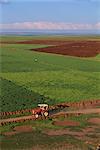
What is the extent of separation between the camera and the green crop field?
1077 inches

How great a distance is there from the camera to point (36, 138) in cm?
1900

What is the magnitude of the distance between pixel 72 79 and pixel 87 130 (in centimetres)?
1560

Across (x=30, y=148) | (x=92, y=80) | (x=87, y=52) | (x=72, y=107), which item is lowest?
(x=30, y=148)

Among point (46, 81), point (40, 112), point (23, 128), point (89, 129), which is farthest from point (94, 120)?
point (46, 81)

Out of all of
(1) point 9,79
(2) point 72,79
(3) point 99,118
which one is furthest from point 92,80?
(3) point 99,118

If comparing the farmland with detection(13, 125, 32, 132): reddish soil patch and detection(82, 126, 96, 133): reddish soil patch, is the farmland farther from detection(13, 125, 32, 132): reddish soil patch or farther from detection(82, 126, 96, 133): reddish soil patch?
detection(82, 126, 96, 133): reddish soil patch

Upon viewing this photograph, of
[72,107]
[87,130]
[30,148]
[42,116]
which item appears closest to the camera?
[30,148]

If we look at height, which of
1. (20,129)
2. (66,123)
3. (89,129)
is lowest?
(89,129)

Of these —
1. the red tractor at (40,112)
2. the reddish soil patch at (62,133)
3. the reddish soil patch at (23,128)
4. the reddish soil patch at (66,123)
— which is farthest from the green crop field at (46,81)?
the reddish soil patch at (62,133)

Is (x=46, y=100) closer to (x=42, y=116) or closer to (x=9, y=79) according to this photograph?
(x=42, y=116)

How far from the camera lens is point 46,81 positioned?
3469cm

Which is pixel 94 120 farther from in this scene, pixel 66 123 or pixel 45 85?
pixel 45 85

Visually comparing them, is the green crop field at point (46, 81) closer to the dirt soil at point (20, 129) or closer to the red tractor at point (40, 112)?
the red tractor at point (40, 112)

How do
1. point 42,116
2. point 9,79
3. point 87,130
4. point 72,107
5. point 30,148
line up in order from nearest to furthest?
point 30,148, point 87,130, point 42,116, point 72,107, point 9,79
